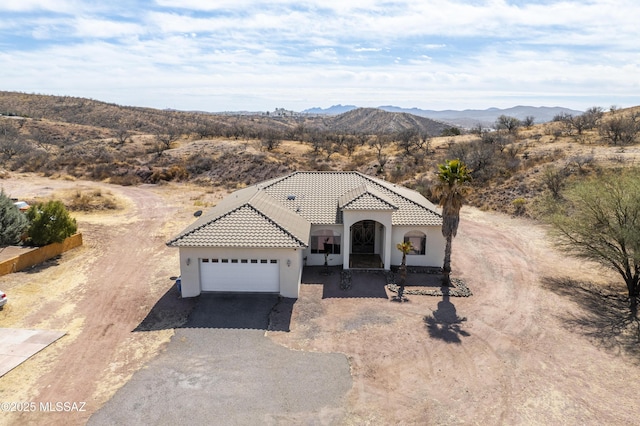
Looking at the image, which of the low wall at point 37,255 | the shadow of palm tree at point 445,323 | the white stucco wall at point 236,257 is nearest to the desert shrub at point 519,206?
the shadow of palm tree at point 445,323

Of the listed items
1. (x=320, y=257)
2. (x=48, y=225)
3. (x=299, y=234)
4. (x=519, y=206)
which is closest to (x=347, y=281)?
(x=320, y=257)

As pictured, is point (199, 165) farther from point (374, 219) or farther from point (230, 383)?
point (230, 383)

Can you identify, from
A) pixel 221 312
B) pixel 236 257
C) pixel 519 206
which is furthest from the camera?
pixel 519 206

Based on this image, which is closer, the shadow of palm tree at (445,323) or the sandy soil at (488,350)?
the sandy soil at (488,350)

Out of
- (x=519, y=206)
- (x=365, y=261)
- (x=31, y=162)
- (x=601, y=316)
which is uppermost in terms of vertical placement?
(x=31, y=162)

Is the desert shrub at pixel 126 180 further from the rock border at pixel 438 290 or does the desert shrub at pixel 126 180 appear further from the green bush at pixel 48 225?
the rock border at pixel 438 290

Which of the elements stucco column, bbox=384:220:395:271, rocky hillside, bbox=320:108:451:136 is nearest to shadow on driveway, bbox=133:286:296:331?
stucco column, bbox=384:220:395:271
